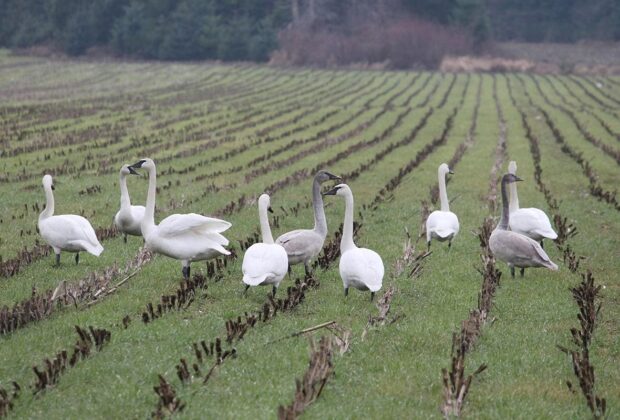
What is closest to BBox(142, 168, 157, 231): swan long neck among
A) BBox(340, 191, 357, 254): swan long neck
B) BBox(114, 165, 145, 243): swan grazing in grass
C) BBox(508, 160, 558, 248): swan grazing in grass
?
BBox(114, 165, 145, 243): swan grazing in grass

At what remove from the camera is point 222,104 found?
43344 mm

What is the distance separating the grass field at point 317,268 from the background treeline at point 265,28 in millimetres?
36636

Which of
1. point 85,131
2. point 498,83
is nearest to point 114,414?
point 85,131

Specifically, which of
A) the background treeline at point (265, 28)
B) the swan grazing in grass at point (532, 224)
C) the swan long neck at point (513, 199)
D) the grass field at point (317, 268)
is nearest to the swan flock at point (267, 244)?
the swan grazing in grass at point (532, 224)

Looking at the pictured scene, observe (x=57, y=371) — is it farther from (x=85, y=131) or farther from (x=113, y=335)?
(x=85, y=131)

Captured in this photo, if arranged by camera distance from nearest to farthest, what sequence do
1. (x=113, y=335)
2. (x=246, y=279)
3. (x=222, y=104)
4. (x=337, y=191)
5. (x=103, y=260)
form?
(x=113, y=335), (x=246, y=279), (x=337, y=191), (x=103, y=260), (x=222, y=104)

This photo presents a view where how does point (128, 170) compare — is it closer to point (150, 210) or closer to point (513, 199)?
point (150, 210)

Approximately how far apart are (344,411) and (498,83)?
5549cm

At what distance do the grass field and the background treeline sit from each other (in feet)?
120

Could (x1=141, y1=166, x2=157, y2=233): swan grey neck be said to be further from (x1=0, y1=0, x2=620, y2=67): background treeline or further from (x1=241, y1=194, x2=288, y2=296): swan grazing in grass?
(x1=0, y1=0, x2=620, y2=67): background treeline

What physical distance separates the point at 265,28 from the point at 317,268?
75.1 m

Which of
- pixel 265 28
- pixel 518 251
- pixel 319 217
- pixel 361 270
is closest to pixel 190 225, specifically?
pixel 319 217

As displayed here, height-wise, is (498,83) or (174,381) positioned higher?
(174,381)

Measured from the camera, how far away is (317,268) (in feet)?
39.6
